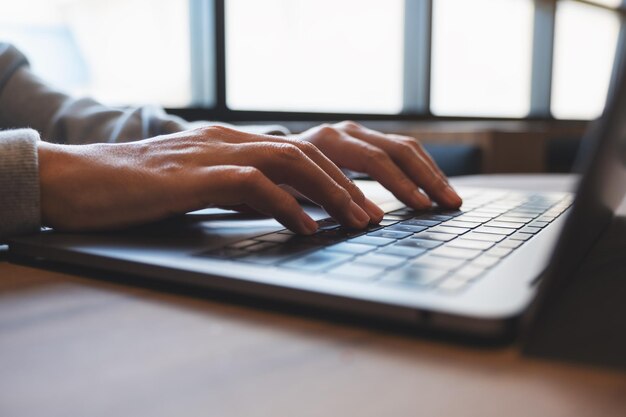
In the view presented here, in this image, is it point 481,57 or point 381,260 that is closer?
point 381,260

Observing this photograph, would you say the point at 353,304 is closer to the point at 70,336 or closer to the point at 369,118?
the point at 70,336

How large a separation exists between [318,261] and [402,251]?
68mm

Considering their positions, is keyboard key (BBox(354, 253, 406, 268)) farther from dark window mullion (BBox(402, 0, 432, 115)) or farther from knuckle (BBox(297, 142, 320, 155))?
dark window mullion (BBox(402, 0, 432, 115))

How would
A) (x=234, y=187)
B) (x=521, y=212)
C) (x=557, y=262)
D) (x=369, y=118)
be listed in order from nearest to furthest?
(x=557, y=262) < (x=234, y=187) < (x=521, y=212) < (x=369, y=118)

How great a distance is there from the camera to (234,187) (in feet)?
1.67

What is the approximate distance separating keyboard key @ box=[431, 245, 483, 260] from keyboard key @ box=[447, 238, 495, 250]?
0.04 feet

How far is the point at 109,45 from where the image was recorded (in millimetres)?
1865

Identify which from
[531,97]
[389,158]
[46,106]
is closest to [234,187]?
[389,158]

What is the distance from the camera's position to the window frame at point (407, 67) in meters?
2.07

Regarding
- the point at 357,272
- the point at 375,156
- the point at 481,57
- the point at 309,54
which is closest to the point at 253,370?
the point at 357,272

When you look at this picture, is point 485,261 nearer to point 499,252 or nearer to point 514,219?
point 499,252

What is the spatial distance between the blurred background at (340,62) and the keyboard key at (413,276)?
163cm

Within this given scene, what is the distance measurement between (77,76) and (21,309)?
1623mm

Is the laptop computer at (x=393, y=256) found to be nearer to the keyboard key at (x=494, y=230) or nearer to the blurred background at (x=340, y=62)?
the keyboard key at (x=494, y=230)
